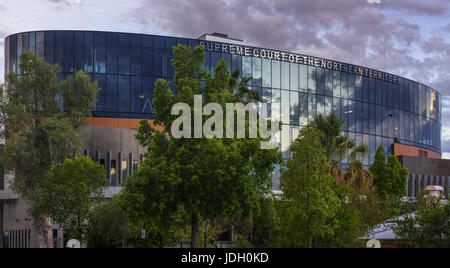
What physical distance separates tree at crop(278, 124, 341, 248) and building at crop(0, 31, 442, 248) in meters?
29.0

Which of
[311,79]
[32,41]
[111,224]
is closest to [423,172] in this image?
[311,79]

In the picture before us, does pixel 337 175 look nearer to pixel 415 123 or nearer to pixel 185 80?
pixel 185 80

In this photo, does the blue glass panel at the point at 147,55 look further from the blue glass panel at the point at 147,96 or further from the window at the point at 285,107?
the window at the point at 285,107

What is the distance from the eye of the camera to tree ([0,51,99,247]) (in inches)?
1758

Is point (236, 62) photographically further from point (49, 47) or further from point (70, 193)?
point (70, 193)

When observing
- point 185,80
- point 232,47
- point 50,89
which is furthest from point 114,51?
point 185,80

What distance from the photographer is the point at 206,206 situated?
32.8m

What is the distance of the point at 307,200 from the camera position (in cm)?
3300

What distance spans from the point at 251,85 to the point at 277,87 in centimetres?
443

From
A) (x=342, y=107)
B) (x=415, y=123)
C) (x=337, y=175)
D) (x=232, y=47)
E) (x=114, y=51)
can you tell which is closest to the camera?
(x=337, y=175)

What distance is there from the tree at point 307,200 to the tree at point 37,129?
19731 mm

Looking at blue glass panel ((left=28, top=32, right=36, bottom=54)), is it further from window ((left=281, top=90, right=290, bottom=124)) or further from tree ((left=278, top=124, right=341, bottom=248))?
tree ((left=278, top=124, right=341, bottom=248))
